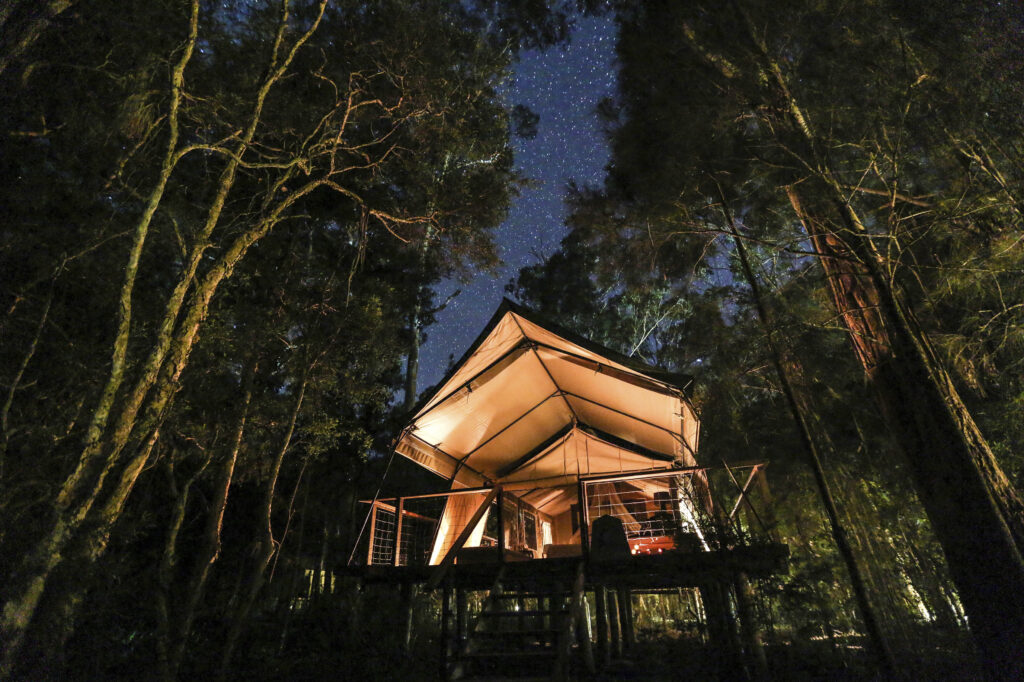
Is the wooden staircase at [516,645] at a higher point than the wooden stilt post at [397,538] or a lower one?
lower

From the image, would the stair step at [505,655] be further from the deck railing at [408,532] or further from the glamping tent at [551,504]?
the deck railing at [408,532]

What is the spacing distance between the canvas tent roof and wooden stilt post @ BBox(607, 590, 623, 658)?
2092mm

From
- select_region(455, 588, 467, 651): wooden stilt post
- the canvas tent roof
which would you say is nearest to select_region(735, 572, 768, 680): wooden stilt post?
the canvas tent roof

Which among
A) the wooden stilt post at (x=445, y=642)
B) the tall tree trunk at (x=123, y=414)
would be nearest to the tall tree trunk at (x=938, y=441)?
the wooden stilt post at (x=445, y=642)

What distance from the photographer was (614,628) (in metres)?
6.96

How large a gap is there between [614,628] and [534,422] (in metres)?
3.48

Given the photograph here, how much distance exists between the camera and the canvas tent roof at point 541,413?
5.10m

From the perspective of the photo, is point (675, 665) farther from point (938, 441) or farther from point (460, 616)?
point (938, 441)

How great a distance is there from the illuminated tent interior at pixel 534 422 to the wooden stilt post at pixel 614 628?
1.24 meters

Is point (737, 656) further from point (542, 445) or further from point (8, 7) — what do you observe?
point (8, 7)

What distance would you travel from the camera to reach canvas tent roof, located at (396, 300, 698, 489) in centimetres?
510

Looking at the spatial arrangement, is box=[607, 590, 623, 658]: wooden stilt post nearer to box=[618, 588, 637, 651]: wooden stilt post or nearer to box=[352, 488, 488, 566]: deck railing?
box=[618, 588, 637, 651]: wooden stilt post

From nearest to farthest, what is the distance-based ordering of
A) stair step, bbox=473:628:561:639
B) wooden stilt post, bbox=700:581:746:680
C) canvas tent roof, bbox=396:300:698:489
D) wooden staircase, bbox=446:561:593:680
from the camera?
wooden staircase, bbox=446:561:593:680 < stair step, bbox=473:628:561:639 < wooden stilt post, bbox=700:581:746:680 < canvas tent roof, bbox=396:300:698:489

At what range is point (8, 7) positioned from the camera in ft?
10.4
